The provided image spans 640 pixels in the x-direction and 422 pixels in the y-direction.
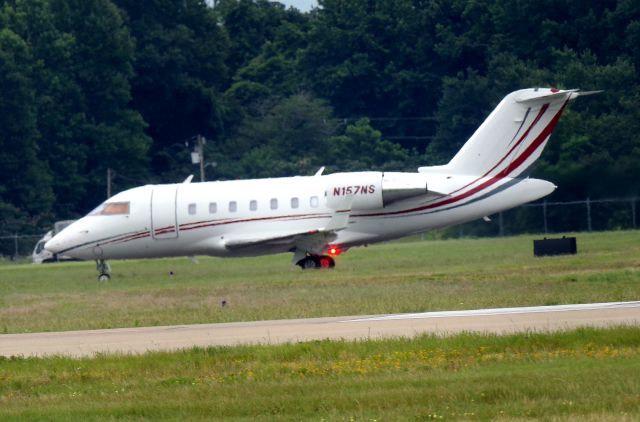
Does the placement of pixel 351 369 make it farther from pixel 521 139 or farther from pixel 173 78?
pixel 173 78

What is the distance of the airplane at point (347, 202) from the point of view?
42.4 meters

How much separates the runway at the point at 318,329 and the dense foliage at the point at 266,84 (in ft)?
157

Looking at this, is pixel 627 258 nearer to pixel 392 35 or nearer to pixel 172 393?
pixel 172 393

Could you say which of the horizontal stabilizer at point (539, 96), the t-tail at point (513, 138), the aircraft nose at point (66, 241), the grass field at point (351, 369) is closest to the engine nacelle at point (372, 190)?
the t-tail at point (513, 138)

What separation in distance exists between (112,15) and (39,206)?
15.0 m

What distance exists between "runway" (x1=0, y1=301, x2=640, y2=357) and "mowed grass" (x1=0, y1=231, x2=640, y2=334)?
1.37 m

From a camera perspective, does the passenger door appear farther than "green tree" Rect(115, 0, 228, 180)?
No

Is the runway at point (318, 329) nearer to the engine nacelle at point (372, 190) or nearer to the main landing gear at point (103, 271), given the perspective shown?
the engine nacelle at point (372, 190)

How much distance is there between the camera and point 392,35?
344 feet

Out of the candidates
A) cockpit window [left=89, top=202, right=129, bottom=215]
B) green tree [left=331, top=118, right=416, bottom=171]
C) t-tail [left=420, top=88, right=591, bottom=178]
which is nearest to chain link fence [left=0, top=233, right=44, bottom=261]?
green tree [left=331, top=118, right=416, bottom=171]

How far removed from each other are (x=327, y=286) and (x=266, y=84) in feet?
246

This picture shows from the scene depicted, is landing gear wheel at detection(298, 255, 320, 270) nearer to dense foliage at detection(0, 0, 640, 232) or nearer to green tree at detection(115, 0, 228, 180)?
dense foliage at detection(0, 0, 640, 232)

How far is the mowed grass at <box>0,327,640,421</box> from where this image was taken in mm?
15742

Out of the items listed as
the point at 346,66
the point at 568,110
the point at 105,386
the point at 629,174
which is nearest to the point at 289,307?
the point at 105,386
